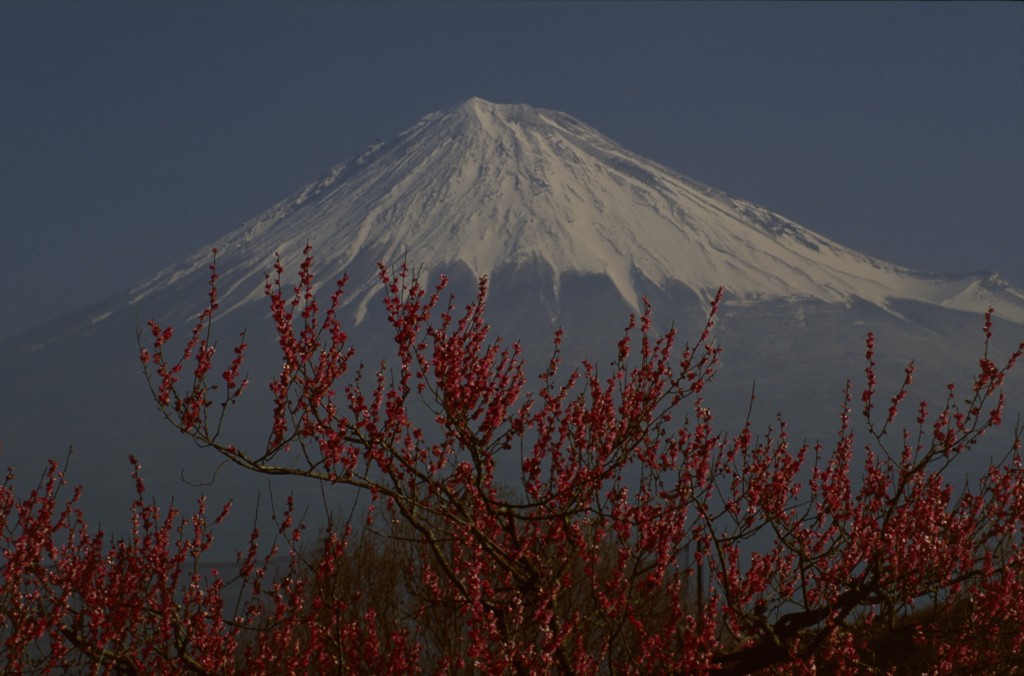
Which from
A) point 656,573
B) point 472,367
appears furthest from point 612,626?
point 472,367

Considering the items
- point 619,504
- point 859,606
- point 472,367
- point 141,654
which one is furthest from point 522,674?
point 141,654

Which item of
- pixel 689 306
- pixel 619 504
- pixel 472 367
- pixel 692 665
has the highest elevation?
pixel 689 306

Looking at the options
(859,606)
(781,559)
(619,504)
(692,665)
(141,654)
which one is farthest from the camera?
(141,654)

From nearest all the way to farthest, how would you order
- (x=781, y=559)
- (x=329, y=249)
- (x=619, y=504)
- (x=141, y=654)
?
(x=619, y=504), (x=781, y=559), (x=141, y=654), (x=329, y=249)

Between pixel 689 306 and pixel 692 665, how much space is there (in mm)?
172812

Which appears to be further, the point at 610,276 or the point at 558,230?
the point at 558,230

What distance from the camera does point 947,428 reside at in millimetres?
8430

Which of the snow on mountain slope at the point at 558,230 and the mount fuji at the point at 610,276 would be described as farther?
the snow on mountain slope at the point at 558,230

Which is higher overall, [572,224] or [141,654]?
[572,224]

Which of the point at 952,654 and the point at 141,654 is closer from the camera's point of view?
the point at 952,654

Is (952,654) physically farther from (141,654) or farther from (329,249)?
(329,249)

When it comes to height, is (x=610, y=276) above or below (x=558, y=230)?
below

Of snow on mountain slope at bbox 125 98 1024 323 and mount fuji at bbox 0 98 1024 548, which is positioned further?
snow on mountain slope at bbox 125 98 1024 323

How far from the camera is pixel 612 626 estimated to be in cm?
700
